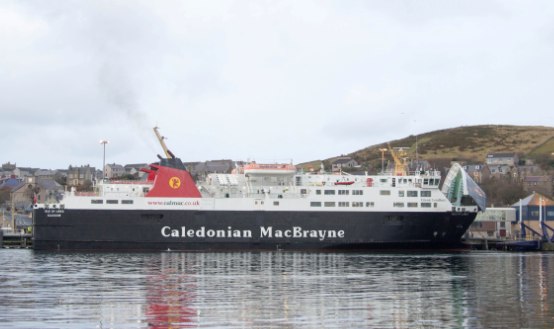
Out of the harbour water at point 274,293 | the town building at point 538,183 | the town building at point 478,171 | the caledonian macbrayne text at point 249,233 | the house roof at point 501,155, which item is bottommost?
the harbour water at point 274,293

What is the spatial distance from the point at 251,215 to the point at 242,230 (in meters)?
1.16

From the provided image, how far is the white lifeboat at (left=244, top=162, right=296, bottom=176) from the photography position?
6488 cm

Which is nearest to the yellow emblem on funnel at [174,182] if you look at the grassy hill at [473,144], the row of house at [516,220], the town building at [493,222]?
the row of house at [516,220]

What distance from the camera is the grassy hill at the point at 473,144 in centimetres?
15425

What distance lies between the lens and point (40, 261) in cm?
5212

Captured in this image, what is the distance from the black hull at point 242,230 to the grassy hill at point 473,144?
84111 mm

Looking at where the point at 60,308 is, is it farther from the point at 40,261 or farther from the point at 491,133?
the point at 491,133

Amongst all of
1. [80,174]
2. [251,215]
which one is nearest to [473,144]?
[80,174]

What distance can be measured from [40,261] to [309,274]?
57.3ft

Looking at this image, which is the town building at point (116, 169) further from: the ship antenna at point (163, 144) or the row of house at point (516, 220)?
the ship antenna at point (163, 144)

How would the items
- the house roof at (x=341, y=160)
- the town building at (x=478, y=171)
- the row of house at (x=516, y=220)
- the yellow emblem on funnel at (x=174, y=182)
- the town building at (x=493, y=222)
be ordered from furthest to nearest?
1. the house roof at (x=341, y=160)
2. the town building at (x=478, y=171)
3. the town building at (x=493, y=222)
4. the row of house at (x=516, y=220)
5. the yellow emblem on funnel at (x=174, y=182)

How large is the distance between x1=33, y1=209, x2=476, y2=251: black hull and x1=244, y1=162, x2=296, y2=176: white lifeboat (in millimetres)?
2846

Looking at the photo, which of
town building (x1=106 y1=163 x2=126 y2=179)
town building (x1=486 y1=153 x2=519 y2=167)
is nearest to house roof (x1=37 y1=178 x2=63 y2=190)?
town building (x1=106 y1=163 x2=126 y2=179)

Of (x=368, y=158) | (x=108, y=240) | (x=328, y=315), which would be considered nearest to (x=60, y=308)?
(x=328, y=315)
